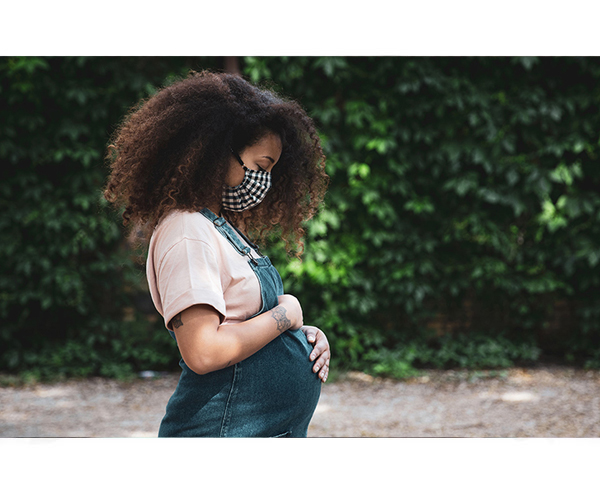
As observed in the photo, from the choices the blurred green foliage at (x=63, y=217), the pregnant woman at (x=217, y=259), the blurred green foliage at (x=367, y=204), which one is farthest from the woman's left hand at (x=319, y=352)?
the blurred green foliage at (x=63, y=217)

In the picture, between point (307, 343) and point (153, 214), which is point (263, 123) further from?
point (307, 343)

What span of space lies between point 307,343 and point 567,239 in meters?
3.93

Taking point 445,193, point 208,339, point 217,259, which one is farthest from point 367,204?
point 208,339

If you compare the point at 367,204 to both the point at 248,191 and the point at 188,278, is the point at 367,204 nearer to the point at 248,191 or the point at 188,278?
the point at 248,191

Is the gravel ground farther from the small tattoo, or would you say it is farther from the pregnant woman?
the small tattoo

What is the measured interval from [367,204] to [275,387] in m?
3.45

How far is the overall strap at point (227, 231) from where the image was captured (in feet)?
4.16

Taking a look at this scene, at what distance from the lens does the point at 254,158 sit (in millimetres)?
1363

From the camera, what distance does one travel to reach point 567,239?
4.64m

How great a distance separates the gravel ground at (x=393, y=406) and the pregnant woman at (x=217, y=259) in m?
2.32

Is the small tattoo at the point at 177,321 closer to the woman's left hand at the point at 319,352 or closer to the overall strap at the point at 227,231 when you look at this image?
the overall strap at the point at 227,231

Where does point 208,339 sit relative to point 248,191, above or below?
below

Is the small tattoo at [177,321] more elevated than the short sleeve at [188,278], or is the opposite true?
the short sleeve at [188,278]
